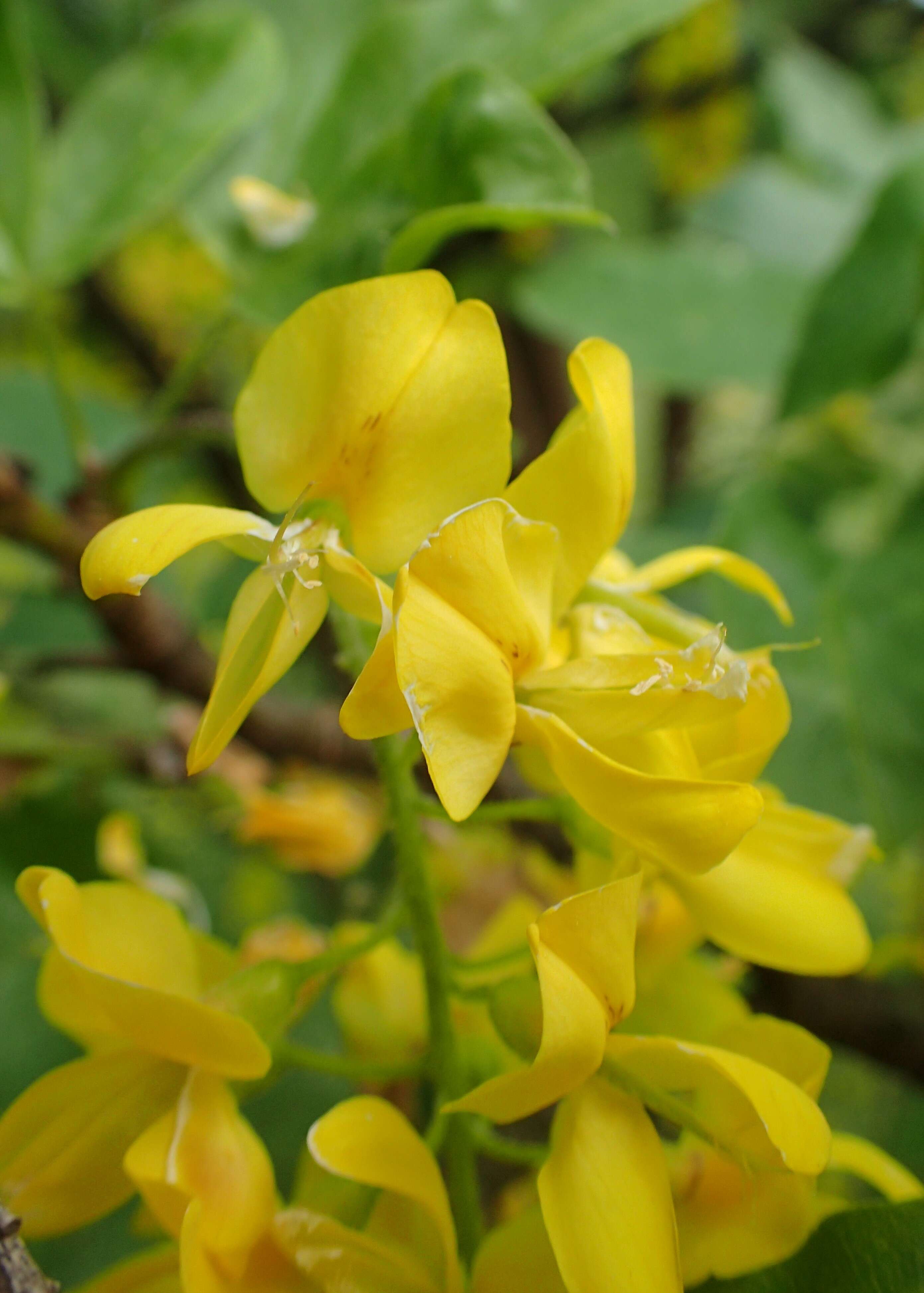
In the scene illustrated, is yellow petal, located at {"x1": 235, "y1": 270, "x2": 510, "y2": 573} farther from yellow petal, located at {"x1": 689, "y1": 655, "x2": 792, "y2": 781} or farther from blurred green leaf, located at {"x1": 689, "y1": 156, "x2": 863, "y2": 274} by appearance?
blurred green leaf, located at {"x1": 689, "y1": 156, "x2": 863, "y2": 274}

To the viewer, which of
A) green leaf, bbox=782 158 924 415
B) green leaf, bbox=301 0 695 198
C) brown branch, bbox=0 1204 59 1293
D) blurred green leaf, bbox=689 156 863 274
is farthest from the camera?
blurred green leaf, bbox=689 156 863 274

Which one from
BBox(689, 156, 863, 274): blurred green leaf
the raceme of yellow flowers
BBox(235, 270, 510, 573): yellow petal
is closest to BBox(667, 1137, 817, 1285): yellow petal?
the raceme of yellow flowers

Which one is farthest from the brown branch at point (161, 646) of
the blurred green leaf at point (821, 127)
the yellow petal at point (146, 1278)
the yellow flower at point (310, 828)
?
the blurred green leaf at point (821, 127)

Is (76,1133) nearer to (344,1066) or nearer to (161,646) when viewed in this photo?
(344,1066)

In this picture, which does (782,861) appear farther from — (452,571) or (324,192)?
(324,192)

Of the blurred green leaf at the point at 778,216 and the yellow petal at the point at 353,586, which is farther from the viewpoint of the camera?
the blurred green leaf at the point at 778,216

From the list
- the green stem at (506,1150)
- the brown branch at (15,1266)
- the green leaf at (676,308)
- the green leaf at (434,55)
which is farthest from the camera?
the green leaf at (676,308)

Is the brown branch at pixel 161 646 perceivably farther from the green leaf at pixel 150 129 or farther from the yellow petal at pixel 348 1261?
the yellow petal at pixel 348 1261

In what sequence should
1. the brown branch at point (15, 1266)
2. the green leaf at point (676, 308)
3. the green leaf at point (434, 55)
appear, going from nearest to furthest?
the brown branch at point (15, 1266)
the green leaf at point (434, 55)
the green leaf at point (676, 308)
